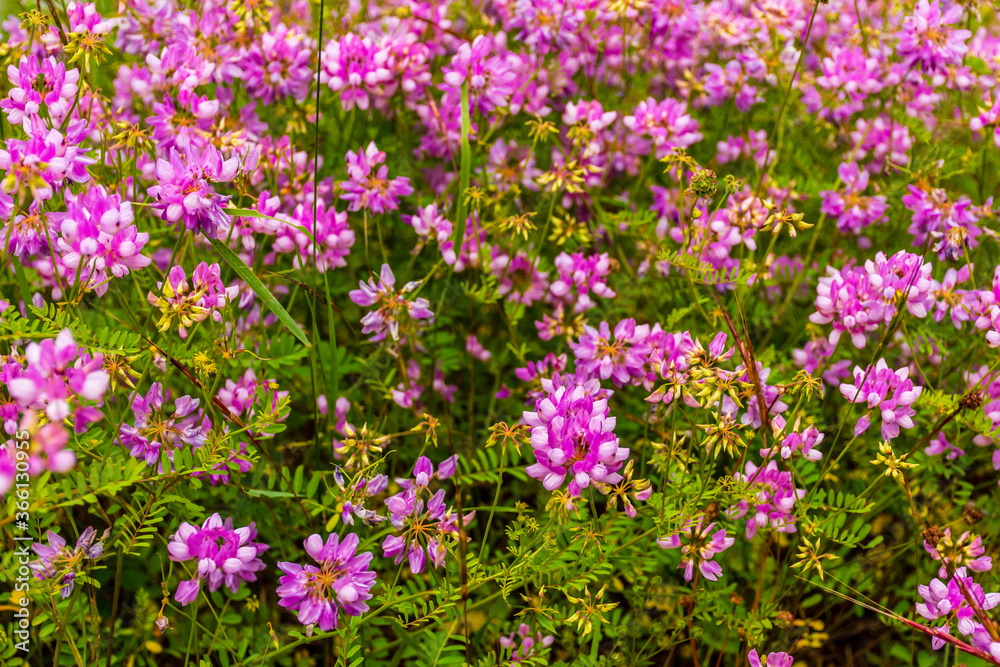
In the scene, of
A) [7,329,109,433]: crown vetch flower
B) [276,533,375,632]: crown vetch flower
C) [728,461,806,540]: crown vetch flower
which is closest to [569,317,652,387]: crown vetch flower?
[728,461,806,540]: crown vetch flower

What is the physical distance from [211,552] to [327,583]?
27cm

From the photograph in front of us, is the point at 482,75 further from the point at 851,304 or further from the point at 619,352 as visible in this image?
the point at 851,304

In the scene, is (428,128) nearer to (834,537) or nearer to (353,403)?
(353,403)

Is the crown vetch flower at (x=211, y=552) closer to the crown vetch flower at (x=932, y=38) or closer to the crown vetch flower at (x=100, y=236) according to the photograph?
the crown vetch flower at (x=100, y=236)

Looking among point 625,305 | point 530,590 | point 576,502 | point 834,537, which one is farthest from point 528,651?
point 625,305

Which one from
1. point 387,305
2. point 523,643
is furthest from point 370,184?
point 523,643

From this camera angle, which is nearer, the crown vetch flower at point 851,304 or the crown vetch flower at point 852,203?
the crown vetch flower at point 851,304

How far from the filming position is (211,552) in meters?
1.70

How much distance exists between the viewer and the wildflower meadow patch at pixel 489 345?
168 centimetres

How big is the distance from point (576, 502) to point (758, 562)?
3.30ft

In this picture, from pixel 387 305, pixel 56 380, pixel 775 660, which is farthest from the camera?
pixel 387 305

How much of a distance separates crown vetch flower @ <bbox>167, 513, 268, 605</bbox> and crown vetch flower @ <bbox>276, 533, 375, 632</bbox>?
0.14 metres

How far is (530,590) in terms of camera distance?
6.75ft

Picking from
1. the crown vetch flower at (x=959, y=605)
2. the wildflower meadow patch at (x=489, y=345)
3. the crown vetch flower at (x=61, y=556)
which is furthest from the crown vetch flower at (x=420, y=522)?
the crown vetch flower at (x=959, y=605)
